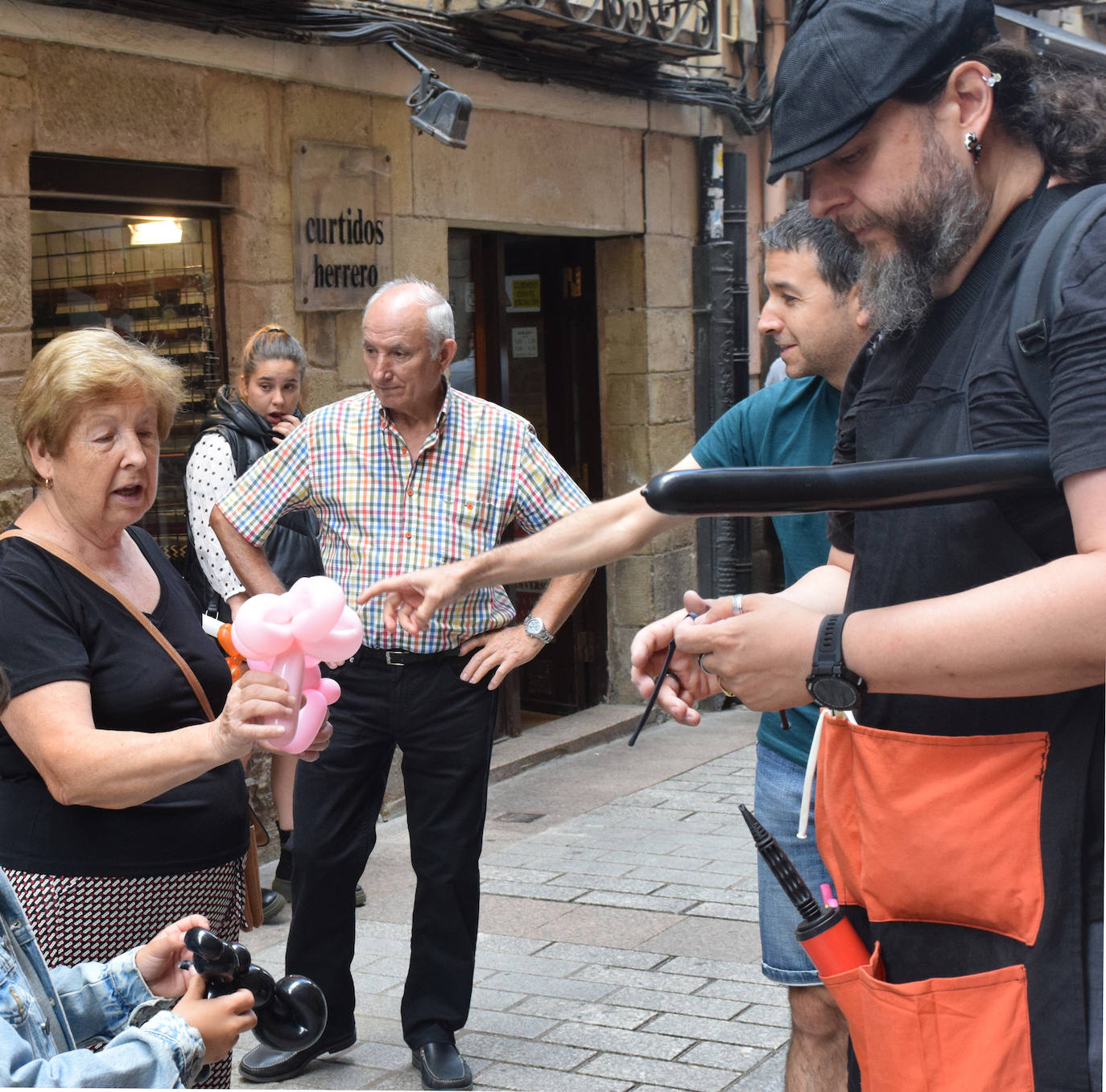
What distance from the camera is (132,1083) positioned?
1.95 m

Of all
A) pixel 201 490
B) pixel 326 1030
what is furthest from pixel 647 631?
pixel 201 490

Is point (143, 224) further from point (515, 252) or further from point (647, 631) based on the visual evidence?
point (647, 631)

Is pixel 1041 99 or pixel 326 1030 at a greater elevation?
pixel 1041 99

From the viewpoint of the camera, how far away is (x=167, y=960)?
2393 mm

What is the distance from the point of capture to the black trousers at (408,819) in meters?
4.23

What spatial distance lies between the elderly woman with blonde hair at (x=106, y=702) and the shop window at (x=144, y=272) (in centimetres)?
284

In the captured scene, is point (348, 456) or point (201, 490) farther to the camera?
point (201, 490)

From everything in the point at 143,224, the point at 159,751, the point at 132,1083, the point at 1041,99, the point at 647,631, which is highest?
the point at 143,224

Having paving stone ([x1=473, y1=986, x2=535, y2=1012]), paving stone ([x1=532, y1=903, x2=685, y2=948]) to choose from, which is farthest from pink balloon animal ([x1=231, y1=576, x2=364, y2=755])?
paving stone ([x1=532, y1=903, x2=685, y2=948])

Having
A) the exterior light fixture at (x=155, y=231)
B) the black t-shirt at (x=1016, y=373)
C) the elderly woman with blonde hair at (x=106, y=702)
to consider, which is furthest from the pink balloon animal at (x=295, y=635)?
the exterior light fixture at (x=155, y=231)

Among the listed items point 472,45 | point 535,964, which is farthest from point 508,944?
point 472,45

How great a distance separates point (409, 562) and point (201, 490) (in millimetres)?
1375

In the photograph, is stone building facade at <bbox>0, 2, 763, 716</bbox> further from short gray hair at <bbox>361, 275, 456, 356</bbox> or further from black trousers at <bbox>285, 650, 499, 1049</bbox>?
black trousers at <bbox>285, 650, 499, 1049</bbox>

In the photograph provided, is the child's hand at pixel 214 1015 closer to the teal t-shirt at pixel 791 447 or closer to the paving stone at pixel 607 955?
the teal t-shirt at pixel 791 447
